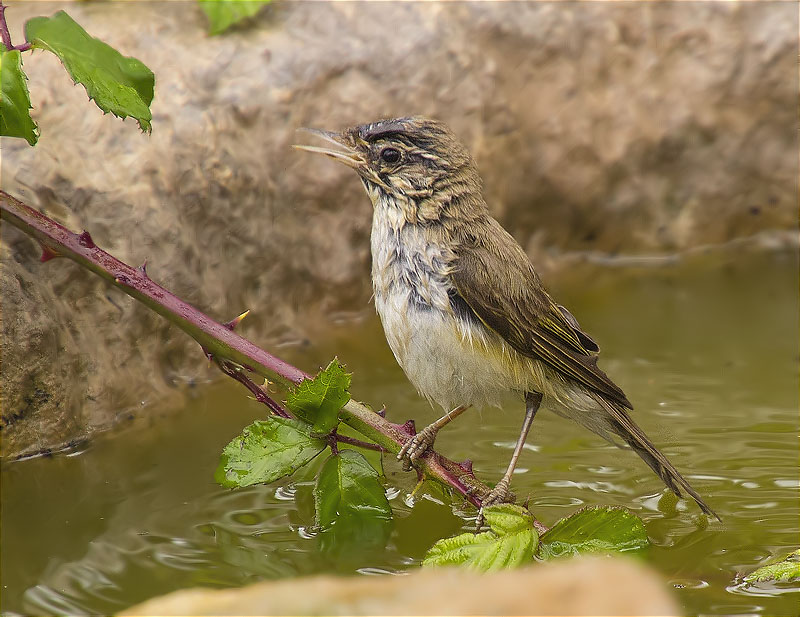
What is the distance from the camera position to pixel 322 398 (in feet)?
11.7

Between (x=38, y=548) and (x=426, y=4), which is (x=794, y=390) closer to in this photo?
(x=426, y=4)

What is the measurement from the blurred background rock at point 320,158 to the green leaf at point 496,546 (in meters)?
2.12

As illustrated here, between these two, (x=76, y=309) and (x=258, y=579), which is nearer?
(x=258, y=579)

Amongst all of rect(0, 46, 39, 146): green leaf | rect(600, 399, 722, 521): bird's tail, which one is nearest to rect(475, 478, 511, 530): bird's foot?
rect(600, 399, 722, 521): bird's tail

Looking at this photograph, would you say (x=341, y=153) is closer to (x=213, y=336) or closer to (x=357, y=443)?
(x=213, y=336)

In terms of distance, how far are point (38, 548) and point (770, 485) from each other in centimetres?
312

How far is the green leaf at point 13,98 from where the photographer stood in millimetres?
3432

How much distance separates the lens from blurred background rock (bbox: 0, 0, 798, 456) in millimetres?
4762

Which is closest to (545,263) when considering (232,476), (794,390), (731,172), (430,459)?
(731,172)

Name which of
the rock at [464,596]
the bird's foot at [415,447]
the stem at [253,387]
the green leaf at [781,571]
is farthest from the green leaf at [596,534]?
the rock at [464,596]

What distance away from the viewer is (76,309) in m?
4.70

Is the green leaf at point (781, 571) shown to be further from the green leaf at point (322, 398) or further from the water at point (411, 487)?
the green leaf at point (322, 398)

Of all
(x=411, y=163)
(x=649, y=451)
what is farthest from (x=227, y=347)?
(x=649, y=451)

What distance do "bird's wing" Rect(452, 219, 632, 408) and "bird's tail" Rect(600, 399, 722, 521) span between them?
65mm
